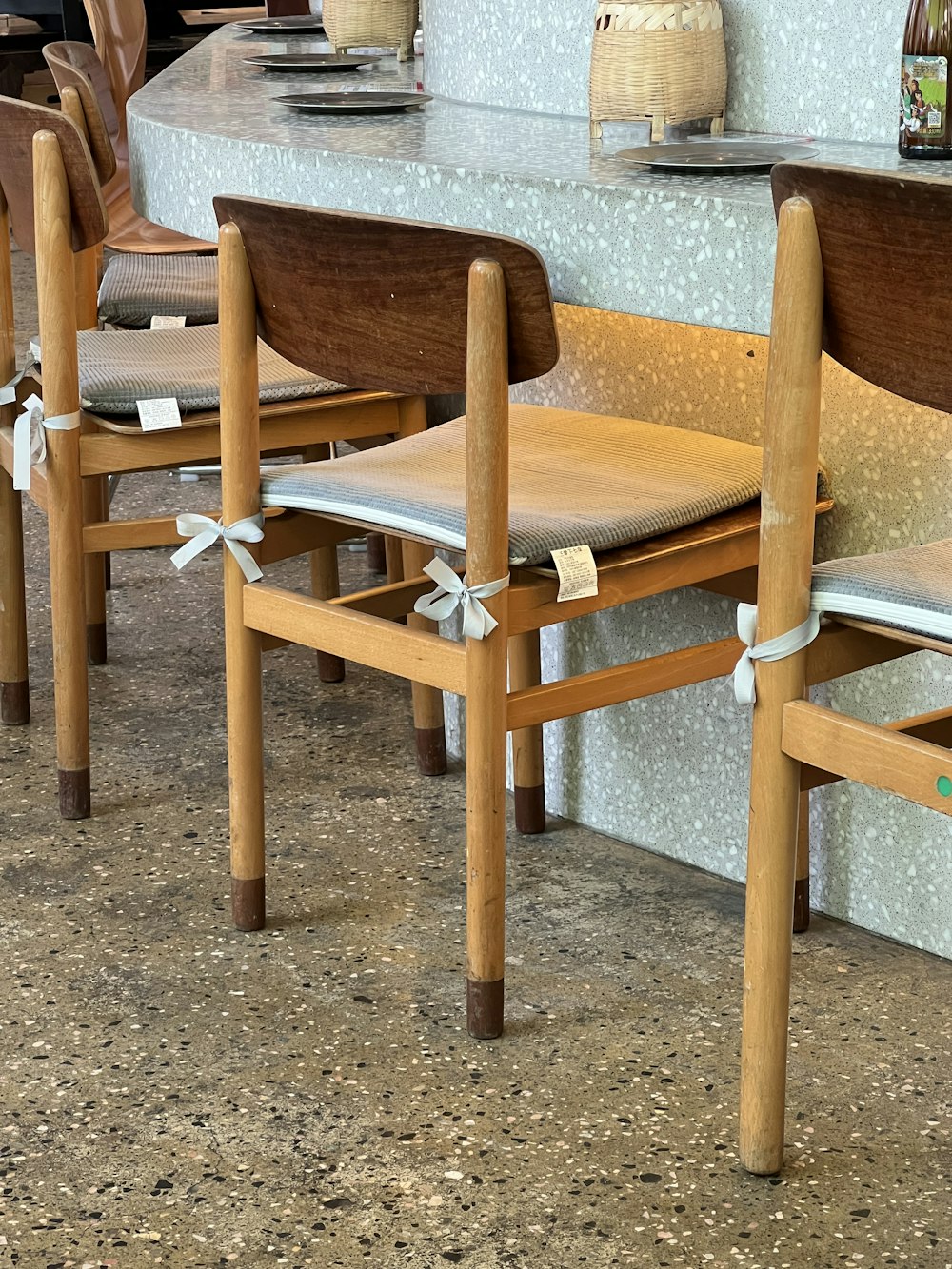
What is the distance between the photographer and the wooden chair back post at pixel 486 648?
142cm

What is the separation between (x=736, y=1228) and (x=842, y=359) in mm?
659

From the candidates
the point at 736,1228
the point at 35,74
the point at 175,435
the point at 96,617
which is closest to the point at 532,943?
the point at 736,1228

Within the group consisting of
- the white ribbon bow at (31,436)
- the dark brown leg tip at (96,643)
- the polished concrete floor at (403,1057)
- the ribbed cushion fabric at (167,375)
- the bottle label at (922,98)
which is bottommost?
the polished concrete floor at (403,1057)

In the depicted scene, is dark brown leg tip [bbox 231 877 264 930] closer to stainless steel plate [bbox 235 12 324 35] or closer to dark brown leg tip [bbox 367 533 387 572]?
dark brown leg tip [bbox 367 533 387 572]

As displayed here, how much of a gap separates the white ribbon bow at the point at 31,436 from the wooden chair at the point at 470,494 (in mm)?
378

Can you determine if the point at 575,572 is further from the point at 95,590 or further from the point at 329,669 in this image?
the point at 95,590

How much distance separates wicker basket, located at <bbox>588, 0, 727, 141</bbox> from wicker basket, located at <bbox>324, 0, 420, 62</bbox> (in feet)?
3.32

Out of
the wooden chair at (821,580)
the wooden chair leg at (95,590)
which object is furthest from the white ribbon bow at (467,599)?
the wooden chair leg at (95,590)

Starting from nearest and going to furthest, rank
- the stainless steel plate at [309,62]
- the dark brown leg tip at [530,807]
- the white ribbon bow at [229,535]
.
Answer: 1. the white ribbon bow at [229,535]
2. the dark brown leg tip at [530,807]
3. the stainless steel plate at [309,62]

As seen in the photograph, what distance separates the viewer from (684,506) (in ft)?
5.21

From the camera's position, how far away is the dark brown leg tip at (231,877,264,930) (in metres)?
1.82

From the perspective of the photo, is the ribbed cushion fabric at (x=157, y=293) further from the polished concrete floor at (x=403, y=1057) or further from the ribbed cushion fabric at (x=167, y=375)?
the polished concrete floor at (x=403, y=1057)

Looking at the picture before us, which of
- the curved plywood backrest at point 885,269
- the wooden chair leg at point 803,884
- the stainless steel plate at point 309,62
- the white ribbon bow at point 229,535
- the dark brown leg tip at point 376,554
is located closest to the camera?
the curved plywood backrest at point 885,269

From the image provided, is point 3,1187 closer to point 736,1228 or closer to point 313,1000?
point 313,1000
